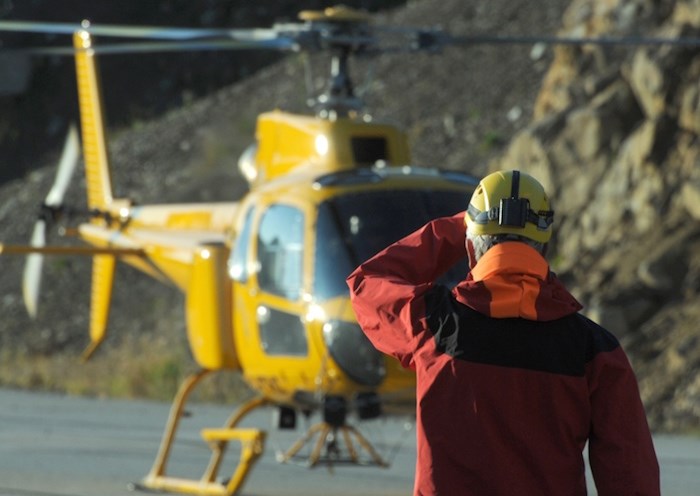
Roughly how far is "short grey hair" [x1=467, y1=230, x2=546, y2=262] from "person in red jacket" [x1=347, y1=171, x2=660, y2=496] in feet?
0.12

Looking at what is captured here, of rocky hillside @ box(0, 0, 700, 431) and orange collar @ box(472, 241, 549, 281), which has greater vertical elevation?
rocky hillside @ box(0, 0, 700, 431)

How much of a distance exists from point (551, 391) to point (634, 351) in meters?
14.7

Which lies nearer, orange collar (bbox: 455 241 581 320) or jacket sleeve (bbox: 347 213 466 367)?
orange collar (bbox: 455 241 581 320)

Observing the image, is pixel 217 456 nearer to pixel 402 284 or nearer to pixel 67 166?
pixel 67 166

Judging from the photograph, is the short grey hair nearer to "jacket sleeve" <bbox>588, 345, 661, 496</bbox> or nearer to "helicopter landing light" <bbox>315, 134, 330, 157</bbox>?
"jacket sleeve" <bbox>588, 345, 661, 496</bbox>

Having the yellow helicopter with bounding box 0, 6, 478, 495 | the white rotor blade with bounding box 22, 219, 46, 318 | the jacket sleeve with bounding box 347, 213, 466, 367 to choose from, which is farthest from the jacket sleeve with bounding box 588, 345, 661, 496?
the white rotor blade with bounding box 22, 219, 46, 318

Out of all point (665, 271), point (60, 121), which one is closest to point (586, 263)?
point (665, 271)

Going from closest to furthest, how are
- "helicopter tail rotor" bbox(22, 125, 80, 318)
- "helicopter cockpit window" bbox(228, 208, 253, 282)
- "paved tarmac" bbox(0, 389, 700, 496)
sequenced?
"helicopter cockpit window" bbox(228, 208, 253, 282) → "paved tarmac" bbox(0, 389, 700, 496) → "helicopter tail rotor" bbox(22, 125, 80, 318)

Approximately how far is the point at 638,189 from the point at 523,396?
56.3 feet

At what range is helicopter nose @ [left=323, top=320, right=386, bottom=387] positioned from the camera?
11.3 m

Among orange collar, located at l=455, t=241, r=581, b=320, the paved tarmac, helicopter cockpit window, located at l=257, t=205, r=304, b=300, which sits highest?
helicopter cockpit window, located at l=257, t=205, r=304, b=300

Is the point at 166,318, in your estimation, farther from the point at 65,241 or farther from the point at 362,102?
the point at 362,102

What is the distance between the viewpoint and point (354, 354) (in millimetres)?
11297

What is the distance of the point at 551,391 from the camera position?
191 inches
